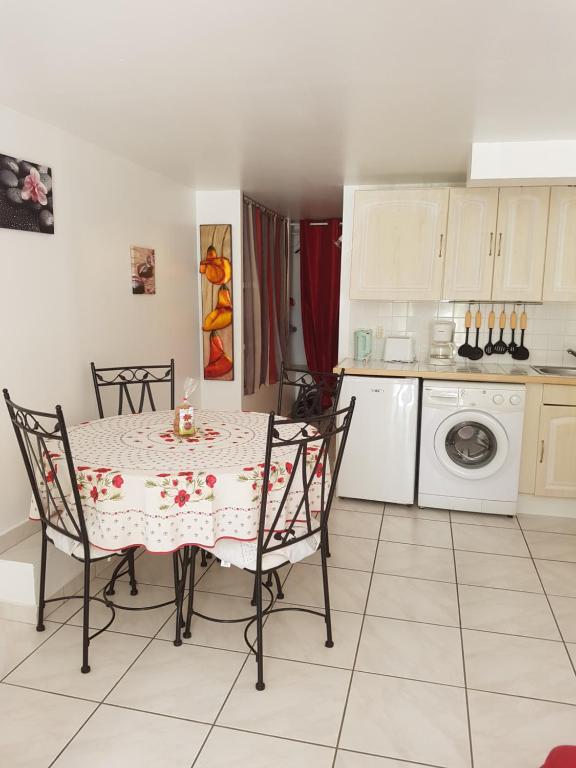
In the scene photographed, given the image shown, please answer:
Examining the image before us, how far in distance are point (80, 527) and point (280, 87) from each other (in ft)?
6.15

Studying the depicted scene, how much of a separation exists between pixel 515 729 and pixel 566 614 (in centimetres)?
84

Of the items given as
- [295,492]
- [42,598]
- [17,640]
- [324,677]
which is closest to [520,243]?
[295,492]

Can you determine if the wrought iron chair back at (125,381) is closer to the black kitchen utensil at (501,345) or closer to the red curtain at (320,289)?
the black kitchen utensil at (501,345)

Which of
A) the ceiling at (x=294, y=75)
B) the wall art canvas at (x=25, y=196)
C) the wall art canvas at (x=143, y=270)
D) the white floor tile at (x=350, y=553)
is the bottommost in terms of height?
the white floor tile at (x=350, y=553)

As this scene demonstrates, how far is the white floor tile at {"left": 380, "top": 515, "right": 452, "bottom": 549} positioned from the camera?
10.7ft

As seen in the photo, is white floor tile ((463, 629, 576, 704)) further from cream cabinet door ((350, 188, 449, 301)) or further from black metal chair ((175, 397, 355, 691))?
cream cabinet door ((350, 188, 449, 301))

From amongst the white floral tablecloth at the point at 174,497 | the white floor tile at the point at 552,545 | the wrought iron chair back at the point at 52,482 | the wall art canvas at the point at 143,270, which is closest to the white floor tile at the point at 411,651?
the white floral tablecloth at the point at 174,497

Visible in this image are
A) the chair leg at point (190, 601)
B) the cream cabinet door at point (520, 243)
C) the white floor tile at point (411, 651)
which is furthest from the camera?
the cream cabinet door at point (520, 243)

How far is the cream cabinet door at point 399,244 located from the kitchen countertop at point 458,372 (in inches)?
18.4

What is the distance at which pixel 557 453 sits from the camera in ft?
11.6

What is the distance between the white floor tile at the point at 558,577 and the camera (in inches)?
107

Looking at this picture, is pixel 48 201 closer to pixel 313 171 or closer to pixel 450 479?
pixel 313 171

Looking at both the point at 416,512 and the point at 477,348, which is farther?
the point at 477,348

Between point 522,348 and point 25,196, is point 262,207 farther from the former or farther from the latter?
point 25,196
